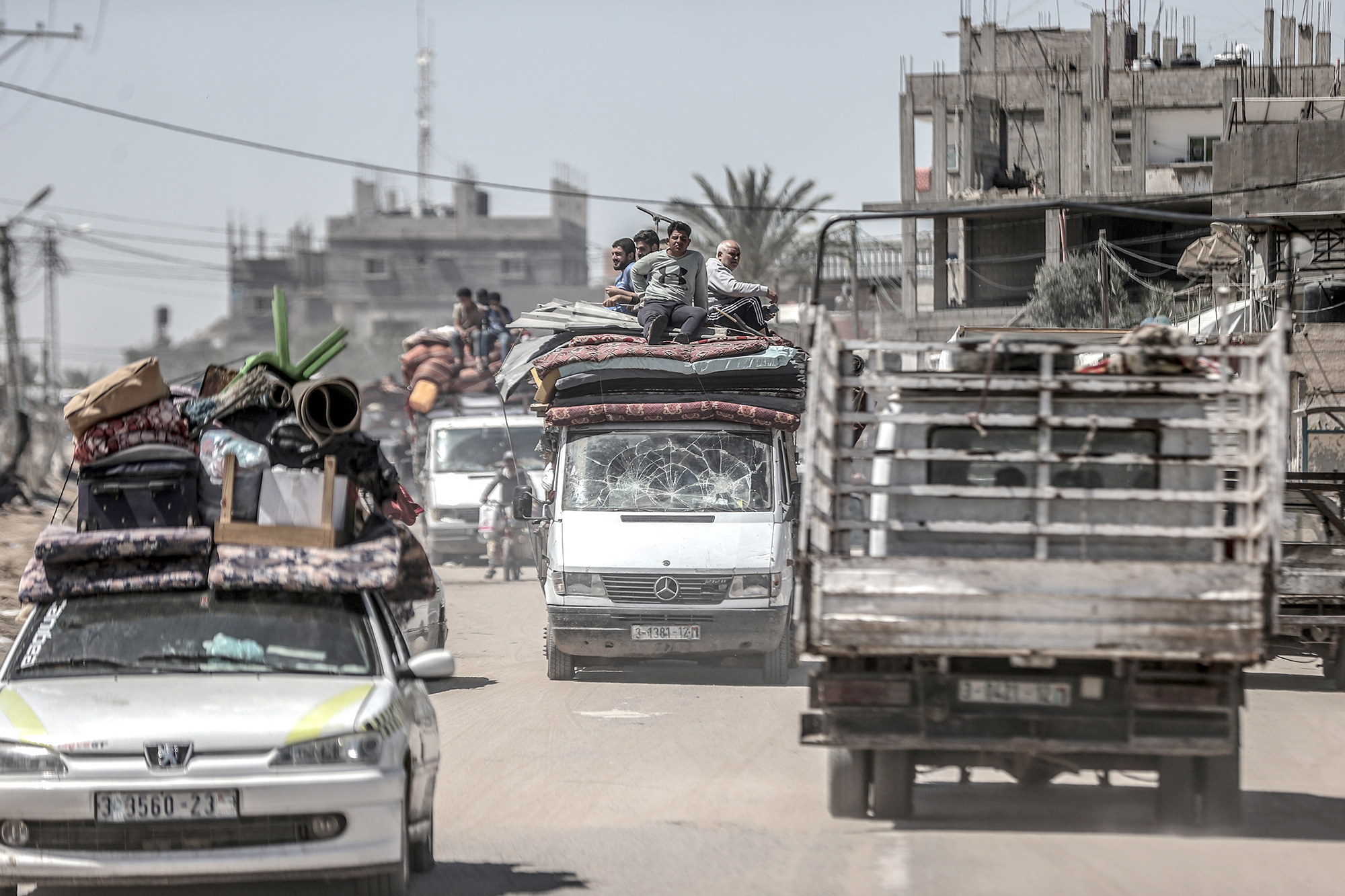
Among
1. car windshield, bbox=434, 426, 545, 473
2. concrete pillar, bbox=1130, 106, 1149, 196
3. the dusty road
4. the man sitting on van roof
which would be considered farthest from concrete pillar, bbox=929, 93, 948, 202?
the dusty road

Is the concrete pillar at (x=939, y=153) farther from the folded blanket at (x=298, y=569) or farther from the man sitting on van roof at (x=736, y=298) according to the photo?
the folded blanket at (x=298, y=569)

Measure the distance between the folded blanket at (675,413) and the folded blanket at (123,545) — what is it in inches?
313

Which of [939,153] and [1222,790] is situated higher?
[939,153]

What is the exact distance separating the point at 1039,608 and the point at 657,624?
22.6 ft

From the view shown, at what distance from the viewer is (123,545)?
7.13 metres

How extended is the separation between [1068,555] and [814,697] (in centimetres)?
144

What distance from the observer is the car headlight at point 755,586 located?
14461mm

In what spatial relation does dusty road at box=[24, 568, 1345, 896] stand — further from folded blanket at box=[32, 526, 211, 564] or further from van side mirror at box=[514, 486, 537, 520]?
van side mirror at box=[514, 486, 537, 520]

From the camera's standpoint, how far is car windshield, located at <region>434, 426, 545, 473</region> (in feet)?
92.1

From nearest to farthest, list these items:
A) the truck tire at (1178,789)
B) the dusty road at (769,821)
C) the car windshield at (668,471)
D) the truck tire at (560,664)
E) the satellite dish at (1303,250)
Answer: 1. the dusty road at (769,821)
2. the truck tire at (1178,789)
3. the truck tire at (560,664)
4. the car windshield at (668,471)
5. the satellite dish at (1303,250)

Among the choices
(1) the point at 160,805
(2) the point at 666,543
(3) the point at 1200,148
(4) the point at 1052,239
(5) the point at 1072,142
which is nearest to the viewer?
(1) the point at 160,805

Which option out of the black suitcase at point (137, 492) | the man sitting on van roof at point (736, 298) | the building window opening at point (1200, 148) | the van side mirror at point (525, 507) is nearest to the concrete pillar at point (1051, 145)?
the building window opening at point (1200, 148)

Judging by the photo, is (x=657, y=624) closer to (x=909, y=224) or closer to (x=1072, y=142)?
(x=909, y=224)

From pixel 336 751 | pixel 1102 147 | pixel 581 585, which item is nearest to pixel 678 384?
pixel 581 585
